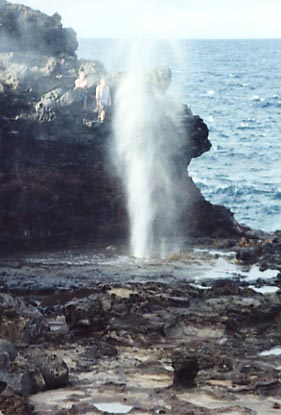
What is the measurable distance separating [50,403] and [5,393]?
1.05 meters

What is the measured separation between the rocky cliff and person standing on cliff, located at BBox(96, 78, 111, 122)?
0.93 ft

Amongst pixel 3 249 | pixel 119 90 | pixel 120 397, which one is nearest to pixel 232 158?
pixel 119 90

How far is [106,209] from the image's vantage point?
1726 inches

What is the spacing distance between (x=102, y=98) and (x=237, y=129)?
164 feet

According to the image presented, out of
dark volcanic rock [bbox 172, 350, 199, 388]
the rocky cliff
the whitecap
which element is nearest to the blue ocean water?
the whitecap

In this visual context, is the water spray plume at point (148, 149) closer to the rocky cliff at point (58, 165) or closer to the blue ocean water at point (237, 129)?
the rocky cliff at point (58, 165)

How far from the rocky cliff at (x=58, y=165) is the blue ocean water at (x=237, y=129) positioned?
5823mm

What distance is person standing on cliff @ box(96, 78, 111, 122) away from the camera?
4375 cm

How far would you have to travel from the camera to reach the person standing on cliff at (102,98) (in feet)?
144

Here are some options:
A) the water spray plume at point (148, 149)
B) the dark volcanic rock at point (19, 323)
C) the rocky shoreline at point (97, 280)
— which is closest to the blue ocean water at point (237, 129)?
the water spray plume at point (148, 149)

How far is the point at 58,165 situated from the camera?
43094 mm

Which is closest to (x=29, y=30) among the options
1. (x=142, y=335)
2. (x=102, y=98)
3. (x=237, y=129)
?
(x=102, y=98)

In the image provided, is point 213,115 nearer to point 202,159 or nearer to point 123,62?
point 202,159

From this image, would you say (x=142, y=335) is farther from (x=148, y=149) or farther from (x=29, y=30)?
(x=29, y=30)
